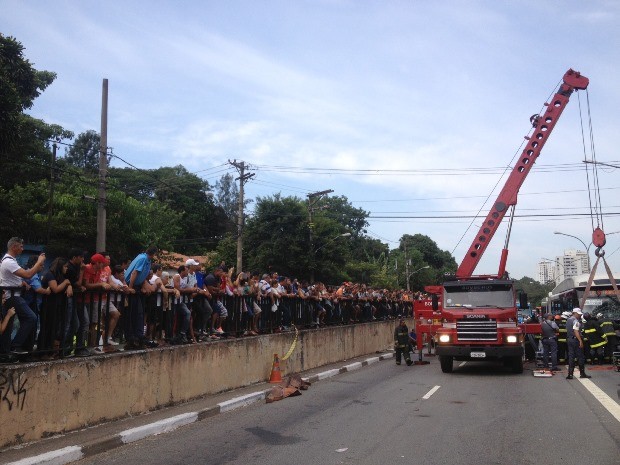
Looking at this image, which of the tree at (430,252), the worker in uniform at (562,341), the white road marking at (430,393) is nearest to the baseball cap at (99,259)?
the white road marking at (430,393)

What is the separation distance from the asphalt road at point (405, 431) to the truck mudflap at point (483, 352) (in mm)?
2591

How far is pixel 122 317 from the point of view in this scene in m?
10.1

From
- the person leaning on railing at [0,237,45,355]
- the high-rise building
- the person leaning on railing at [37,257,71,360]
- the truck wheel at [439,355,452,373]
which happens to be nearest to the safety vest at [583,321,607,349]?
the truck wheel at [439,355,452,373]

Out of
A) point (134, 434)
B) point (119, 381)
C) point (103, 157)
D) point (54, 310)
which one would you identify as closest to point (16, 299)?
point (54, 310)

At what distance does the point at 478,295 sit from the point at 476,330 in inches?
48.9

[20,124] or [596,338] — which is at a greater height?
[20,124]

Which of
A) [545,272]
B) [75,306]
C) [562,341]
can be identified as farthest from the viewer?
[545,272]

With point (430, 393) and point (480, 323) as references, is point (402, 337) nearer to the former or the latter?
point (480, 323)

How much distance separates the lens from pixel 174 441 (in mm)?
8219

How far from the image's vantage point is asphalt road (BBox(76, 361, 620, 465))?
23.7ft

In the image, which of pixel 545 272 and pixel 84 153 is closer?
pixel 84 153

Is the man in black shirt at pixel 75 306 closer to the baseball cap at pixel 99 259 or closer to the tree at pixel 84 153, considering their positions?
the baseball cap at pixel 99 259

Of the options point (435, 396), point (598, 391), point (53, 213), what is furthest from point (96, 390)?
point (53, 213)

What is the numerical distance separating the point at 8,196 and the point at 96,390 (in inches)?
1078
